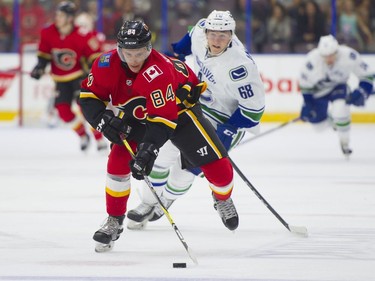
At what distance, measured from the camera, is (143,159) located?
3.99m

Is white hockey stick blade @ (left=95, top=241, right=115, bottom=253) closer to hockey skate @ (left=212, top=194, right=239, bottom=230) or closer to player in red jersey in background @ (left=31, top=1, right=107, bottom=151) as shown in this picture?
hockey skate @ (left=212, top=194, right=239, bottom=230)

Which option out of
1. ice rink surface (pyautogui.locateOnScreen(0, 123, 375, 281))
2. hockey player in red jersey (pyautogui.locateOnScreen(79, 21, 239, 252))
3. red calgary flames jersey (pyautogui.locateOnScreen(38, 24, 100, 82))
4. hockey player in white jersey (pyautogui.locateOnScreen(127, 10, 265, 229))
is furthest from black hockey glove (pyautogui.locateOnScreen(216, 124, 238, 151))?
red calgary flames jersey (pyautogui.locateOnScreen(38, 24, 100, 82))

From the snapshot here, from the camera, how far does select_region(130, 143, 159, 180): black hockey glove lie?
399cm

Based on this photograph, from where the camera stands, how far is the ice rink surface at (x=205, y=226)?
12.3 feet

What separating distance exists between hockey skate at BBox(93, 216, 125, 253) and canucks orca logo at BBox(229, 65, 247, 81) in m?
1.10

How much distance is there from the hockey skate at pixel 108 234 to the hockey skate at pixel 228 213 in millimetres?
525

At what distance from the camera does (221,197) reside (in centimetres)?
460

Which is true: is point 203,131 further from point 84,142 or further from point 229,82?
point 84,142

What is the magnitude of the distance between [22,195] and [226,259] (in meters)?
2.37

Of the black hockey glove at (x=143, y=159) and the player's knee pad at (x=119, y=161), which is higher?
the black hockey glove at (x=143, y=159)

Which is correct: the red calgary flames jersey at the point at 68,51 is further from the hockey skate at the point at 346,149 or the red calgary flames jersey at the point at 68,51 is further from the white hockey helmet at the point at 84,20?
the white hockey helmet at the point at 84,20

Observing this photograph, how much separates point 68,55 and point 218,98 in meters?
3.78

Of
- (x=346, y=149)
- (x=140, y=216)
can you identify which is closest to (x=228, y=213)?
(x=140, y=216)

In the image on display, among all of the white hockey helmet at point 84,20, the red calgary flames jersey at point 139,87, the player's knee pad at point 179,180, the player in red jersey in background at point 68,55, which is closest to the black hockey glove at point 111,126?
the red calgary flames jersey at point 139,87
